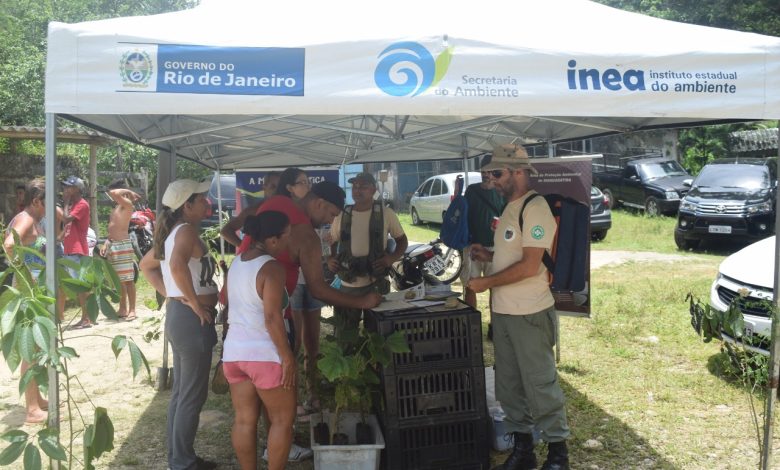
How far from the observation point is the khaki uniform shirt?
145 inches

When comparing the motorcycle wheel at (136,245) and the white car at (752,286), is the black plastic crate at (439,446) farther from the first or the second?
the motorcycle wheel at (136,245)

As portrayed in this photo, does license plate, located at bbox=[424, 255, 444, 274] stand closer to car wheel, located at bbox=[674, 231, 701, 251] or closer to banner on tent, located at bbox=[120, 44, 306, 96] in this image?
banner on tent, located at bbox=[120, 44, 306, 96]

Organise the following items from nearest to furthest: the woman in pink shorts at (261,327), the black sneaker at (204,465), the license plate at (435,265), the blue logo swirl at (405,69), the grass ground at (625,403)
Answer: the blue logo swirl at (405,69) < the woman in pink shorts at (261,327) < the black sneaker at (204,465) < the grass ground at (625,403) < the license plate at (435,265)

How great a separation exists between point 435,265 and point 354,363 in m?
5.57

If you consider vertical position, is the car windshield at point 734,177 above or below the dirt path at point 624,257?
above

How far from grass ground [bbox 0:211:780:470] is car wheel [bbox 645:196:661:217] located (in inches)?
373

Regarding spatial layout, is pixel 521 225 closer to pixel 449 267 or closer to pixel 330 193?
pixel 330 193

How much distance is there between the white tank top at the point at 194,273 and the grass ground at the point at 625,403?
123 cm

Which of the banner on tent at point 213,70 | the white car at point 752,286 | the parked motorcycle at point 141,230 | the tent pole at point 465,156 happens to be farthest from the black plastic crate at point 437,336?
the parked motorcycle at point 141,230

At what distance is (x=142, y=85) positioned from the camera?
2.96 metres

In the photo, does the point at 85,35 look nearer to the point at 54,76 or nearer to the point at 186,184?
the point at 54,76

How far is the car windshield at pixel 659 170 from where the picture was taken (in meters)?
17.7

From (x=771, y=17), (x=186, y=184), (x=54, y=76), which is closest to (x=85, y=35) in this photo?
(x=54, y=76)

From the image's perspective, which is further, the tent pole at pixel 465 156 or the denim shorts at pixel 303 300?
the tent pole at pixel 465 156
